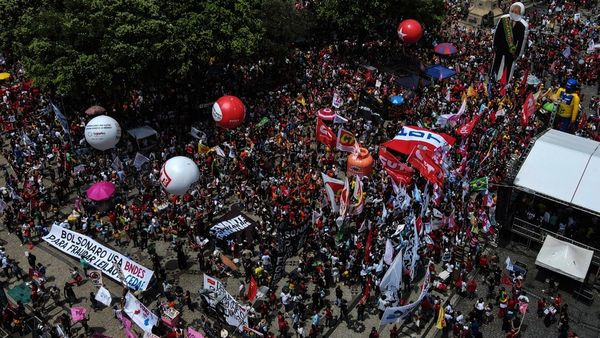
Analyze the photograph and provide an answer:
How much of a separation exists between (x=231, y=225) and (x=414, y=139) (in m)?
13.2

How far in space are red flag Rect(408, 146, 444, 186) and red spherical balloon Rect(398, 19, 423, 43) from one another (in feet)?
79.7

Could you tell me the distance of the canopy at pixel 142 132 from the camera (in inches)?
1547

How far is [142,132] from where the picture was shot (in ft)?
130

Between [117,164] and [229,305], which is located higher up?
[229,305]

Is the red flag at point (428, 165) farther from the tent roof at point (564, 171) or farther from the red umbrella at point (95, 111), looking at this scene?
the red umbrella at point (95, 111)

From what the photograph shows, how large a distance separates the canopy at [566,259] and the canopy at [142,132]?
26632 millimetres

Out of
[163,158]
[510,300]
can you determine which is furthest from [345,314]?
[163,158]

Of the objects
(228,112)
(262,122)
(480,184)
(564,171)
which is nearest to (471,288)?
(480,184)

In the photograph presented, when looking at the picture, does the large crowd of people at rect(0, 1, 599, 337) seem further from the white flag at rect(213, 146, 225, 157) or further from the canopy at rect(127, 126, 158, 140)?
the canopy at rect(127, 126, 158, 140)

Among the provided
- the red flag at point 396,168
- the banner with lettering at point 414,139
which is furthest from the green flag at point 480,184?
the red flag at point 396,168

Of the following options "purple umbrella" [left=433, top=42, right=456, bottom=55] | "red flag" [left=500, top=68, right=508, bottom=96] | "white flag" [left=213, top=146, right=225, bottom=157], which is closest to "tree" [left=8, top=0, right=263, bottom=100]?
"white flag" [left=213, top=146, right=225, bottom=157]

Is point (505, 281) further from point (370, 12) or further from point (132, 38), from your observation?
point (370, 12)

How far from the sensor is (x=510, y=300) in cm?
2552

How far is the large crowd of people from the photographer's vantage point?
26781 mm
